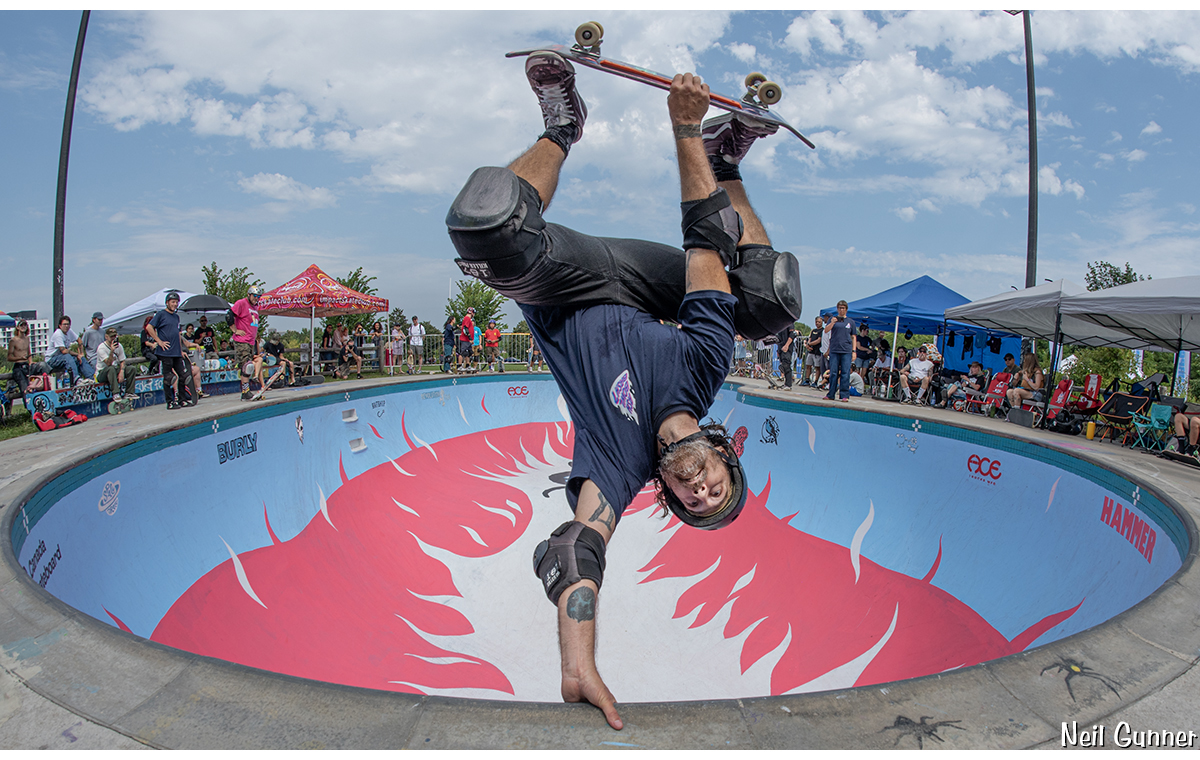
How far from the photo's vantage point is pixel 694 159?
2.01 meters

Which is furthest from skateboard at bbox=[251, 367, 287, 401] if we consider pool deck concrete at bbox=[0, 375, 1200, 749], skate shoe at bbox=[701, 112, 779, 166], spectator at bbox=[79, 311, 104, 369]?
skate shoe at bbox=[701, 112, 779, 166]

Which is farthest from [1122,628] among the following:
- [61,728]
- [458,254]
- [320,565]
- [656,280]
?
[320,565]

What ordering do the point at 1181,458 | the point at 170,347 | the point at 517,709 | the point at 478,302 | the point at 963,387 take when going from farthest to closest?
the point at 478,302
the point at 963,387
the point at 170,347
the point at 1181,458
the point at 517,709

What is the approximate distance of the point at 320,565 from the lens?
5699 millimetres

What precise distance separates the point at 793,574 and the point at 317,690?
5326mm

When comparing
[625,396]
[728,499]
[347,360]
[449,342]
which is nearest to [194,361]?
[347,360]

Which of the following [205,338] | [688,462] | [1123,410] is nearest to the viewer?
[688,462]

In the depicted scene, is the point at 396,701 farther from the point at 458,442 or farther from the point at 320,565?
the point at 458,442

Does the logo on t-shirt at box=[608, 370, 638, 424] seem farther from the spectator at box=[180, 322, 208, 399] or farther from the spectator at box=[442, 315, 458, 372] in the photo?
the spectator at box=[442, 315, 458, 372]

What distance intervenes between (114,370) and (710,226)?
416 inches

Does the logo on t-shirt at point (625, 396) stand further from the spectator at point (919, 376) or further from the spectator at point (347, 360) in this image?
the spectator at point (347, 360)

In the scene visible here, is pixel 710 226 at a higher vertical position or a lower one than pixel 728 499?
higher

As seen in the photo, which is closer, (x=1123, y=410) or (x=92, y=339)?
(x=1123, y=410)

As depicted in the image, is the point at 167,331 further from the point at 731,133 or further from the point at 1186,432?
the point at 1186,432
